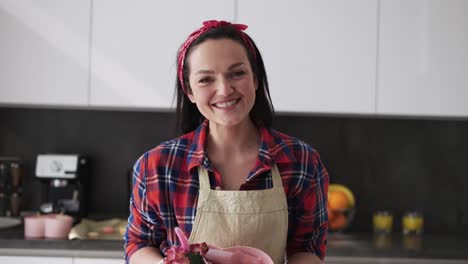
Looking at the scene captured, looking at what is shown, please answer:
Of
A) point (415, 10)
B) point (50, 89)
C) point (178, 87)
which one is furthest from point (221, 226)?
point (415, 10)

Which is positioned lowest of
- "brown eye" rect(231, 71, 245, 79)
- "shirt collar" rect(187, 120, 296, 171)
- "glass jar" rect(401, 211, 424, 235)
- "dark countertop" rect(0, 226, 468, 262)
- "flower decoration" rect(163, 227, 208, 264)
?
"dark countertop" rect(0, 226, 468, 262)

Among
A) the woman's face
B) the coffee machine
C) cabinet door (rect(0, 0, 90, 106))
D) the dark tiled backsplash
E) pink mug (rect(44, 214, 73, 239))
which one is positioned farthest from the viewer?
the dark tiled backsplash

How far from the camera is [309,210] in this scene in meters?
1.34

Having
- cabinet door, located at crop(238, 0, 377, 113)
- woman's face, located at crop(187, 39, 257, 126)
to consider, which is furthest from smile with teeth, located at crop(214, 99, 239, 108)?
cabinet door, located at crop(238, 0, 377, 113)

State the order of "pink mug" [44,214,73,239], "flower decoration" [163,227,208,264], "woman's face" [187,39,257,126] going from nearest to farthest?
"flower decoration" [163,227,208,264] < "woman's face" [187,39,257,126] < "pink mug" [44,214,73,239]

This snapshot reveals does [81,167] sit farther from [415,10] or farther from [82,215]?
[415,10]

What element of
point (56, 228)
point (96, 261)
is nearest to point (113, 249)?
point (96, 261)

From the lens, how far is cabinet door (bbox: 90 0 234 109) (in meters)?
2.44

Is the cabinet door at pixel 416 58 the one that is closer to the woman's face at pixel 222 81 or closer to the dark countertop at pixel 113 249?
the dark countertop at pixel 113 249

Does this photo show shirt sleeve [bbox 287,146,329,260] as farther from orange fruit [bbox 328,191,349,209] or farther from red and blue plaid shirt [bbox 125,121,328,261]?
orange fruit [bbox 328,191,349,209]

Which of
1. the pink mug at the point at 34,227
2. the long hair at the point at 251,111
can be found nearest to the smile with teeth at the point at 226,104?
the long hair at the point at 251,111

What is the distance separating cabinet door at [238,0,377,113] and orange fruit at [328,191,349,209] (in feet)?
1.23

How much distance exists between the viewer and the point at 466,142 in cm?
283

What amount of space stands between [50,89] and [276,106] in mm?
904
